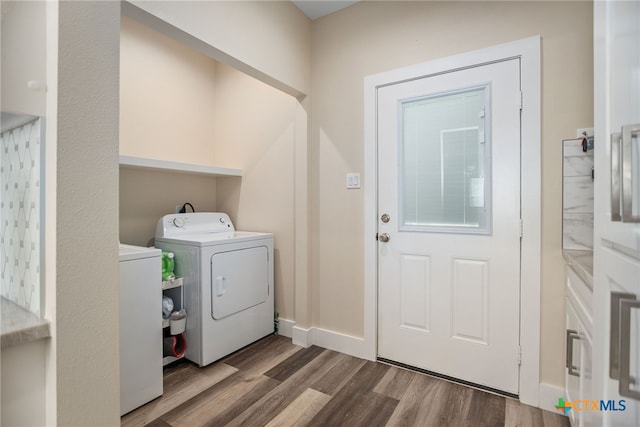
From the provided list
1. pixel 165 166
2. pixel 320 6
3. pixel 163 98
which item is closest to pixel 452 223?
pixel 320 6

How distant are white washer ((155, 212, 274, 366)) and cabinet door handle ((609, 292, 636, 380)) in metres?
1.97

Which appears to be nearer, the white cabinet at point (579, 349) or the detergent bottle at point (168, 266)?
the white cabinet at point (579, 349)

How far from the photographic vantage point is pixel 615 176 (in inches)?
23.4

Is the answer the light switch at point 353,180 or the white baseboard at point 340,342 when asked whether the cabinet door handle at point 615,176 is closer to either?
the light switch at point 353,180

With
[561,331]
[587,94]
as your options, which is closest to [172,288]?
[561,331]

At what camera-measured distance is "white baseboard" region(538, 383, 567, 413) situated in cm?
158

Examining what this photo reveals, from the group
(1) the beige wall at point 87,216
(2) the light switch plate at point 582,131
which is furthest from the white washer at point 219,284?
(2) the light switch plate at point 582,131

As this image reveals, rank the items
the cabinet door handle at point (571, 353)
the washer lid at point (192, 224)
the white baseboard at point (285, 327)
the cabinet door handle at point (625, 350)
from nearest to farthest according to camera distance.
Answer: the cabinet door handle at point (625, 350) < the cabinet door handle at point (571, 353) < the washer lid at point (192, 224) < the white baseboard at point (285, 327)

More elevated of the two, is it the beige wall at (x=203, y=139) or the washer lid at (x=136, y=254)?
the beige wall at (x=203, y=139)

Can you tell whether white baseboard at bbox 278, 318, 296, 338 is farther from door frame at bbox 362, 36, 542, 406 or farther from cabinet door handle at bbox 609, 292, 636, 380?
cabinet door handle at bbox 609, 292, 636, 380

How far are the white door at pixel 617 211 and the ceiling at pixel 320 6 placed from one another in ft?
6.05

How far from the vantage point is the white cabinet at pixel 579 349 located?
1025 mm

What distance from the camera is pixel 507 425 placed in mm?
1495

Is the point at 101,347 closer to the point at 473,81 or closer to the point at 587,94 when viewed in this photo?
the point at 473,81
